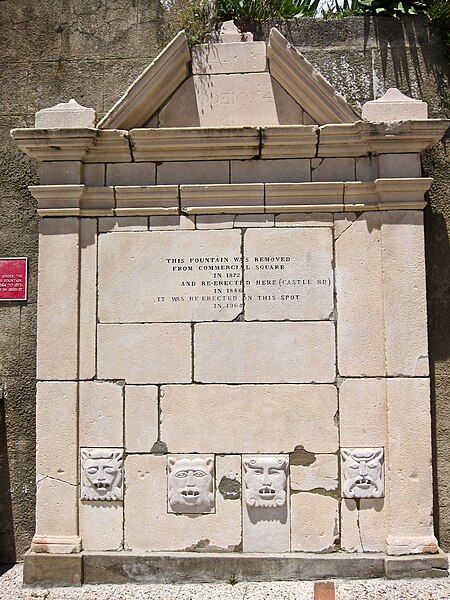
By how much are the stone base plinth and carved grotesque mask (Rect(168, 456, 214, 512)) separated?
35 cm

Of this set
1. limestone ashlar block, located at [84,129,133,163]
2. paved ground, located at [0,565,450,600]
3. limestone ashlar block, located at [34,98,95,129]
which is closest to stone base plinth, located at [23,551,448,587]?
paved ground, located at [0,565,450,600]

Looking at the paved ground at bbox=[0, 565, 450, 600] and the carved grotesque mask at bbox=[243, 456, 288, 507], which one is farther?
the carved grotesque mask at bbox=[243, 456, 288, 507]

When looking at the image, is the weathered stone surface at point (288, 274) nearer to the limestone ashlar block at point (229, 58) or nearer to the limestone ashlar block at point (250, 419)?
the limestone ashlar block at point (250, 419)

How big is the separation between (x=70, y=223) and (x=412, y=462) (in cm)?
318

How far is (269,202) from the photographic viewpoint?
16.6 ft

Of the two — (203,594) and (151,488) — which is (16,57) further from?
(203,594)

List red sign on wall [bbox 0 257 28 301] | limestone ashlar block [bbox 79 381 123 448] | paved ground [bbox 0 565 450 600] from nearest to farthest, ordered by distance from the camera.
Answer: paved ground [bbox 0 565 450 600] → limestone ashlar block [bbox 79 381 123 448] → red sign on wall [bbox 0 257 28 301]

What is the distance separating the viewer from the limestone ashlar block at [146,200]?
16.6 ft

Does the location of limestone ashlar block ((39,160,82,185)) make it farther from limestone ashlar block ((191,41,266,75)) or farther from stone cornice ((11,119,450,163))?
limestone ashlar block ((191,41,266,75))

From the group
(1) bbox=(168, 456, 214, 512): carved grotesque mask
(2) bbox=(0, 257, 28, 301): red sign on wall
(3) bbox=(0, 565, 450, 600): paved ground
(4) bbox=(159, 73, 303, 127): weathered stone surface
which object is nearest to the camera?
(3) bbox=(0, 565, 450, 600): paved ground

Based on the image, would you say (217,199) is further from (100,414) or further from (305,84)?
(100,414)

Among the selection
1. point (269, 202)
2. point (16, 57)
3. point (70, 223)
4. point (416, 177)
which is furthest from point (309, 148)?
point (16, 57)

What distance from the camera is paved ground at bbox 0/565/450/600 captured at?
4.49m

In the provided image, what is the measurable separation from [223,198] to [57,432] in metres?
2.21
